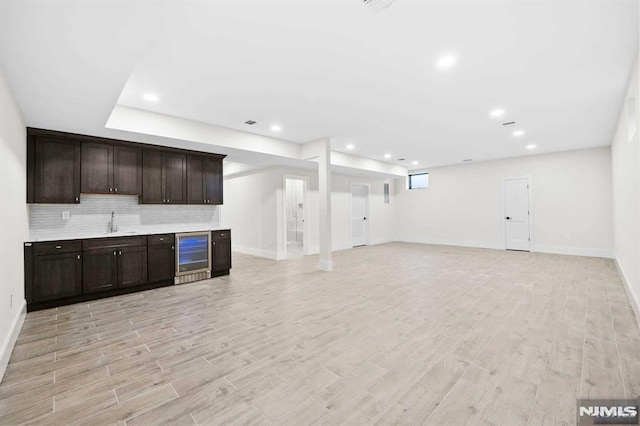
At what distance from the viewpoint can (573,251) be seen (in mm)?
7562

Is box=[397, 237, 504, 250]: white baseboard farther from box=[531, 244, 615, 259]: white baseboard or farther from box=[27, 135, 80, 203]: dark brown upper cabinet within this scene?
box=[27, 135, 80, 203]: dark brown upper cabinet

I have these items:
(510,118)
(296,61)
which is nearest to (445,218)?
(510,118)

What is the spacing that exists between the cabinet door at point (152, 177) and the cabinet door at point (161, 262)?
0.85 m

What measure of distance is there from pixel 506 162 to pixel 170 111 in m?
9.05

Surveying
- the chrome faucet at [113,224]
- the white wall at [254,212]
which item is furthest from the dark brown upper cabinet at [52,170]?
the white wall at [254,212]

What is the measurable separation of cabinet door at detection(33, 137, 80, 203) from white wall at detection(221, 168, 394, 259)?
4.20 metres

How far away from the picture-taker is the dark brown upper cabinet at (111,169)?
435cm

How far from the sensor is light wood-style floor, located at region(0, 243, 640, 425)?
6.01ft

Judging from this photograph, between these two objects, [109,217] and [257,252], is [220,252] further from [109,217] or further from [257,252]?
[257,252]

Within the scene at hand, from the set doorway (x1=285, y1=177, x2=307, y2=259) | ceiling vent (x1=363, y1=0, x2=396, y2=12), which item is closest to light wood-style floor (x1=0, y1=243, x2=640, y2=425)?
ceiling vent (x1=363, y1=0, x2=396, y2=12)

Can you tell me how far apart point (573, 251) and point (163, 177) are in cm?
996

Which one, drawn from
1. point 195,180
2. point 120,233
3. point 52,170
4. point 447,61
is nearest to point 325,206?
point 195,180

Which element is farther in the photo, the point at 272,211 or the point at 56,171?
the point at 272,211

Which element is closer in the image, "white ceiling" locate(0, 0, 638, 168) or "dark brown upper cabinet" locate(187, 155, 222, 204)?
"white ceiling" locate(0, 0, 638, 168)
